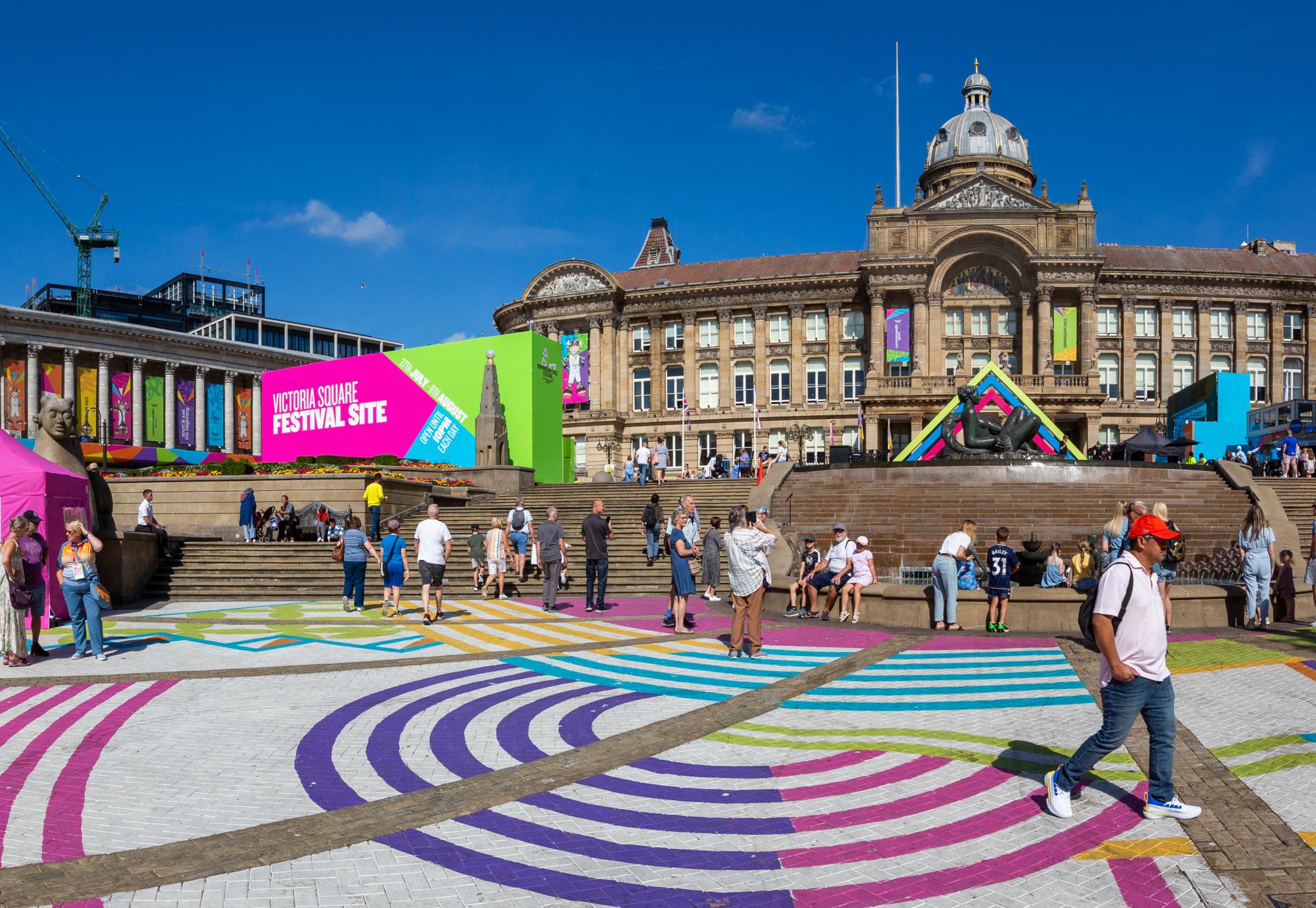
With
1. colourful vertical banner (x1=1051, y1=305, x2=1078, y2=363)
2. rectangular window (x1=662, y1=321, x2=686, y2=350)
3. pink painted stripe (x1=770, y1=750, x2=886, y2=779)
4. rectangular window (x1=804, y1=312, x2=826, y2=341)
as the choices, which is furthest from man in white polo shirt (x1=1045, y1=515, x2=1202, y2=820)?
rectangular window (x1=662, y1=321, x2=686, y2=350)

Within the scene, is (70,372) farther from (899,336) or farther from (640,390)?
(899,336)

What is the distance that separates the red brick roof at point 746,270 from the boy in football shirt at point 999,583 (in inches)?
1962

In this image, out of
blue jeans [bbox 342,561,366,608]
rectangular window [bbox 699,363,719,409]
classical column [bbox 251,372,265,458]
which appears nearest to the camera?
blue jeans [bbox 342,561,366,608]

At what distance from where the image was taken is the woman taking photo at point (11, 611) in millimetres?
10680

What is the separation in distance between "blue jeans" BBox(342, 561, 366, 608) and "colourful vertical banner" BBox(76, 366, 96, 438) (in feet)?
208

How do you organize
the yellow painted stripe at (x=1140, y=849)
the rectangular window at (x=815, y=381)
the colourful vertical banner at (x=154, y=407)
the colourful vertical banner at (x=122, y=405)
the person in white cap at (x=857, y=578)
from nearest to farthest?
1. the yellow painted stripe at (x=1140, y=849)
2. the person in white cap at (x=857, y=578)
3. the rectangular window at (x=815, y=381)
4. the colourful vertical banner at (x=122, y=405)
5. the colourful vertical banner at (x=154, y=407)

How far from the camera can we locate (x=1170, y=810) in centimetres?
556

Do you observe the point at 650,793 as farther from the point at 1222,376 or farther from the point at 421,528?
the point at 1222,376

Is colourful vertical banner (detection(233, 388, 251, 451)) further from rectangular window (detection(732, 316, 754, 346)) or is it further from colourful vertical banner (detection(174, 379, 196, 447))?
rectangular window (detection(732, 316, 754, 346))

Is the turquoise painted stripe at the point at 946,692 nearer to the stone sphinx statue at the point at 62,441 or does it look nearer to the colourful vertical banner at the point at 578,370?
the stone sphinx statue at the point at 62,441

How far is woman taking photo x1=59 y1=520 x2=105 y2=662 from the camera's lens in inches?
442

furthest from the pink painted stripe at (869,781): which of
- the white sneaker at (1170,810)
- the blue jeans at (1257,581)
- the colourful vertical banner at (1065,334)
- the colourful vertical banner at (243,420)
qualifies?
the colourful vertical banner at (243,420)

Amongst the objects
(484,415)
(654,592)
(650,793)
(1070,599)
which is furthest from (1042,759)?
(484,415)

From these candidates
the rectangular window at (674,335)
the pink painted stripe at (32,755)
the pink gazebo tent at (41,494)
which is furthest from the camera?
the rectangular window at (674,335)
